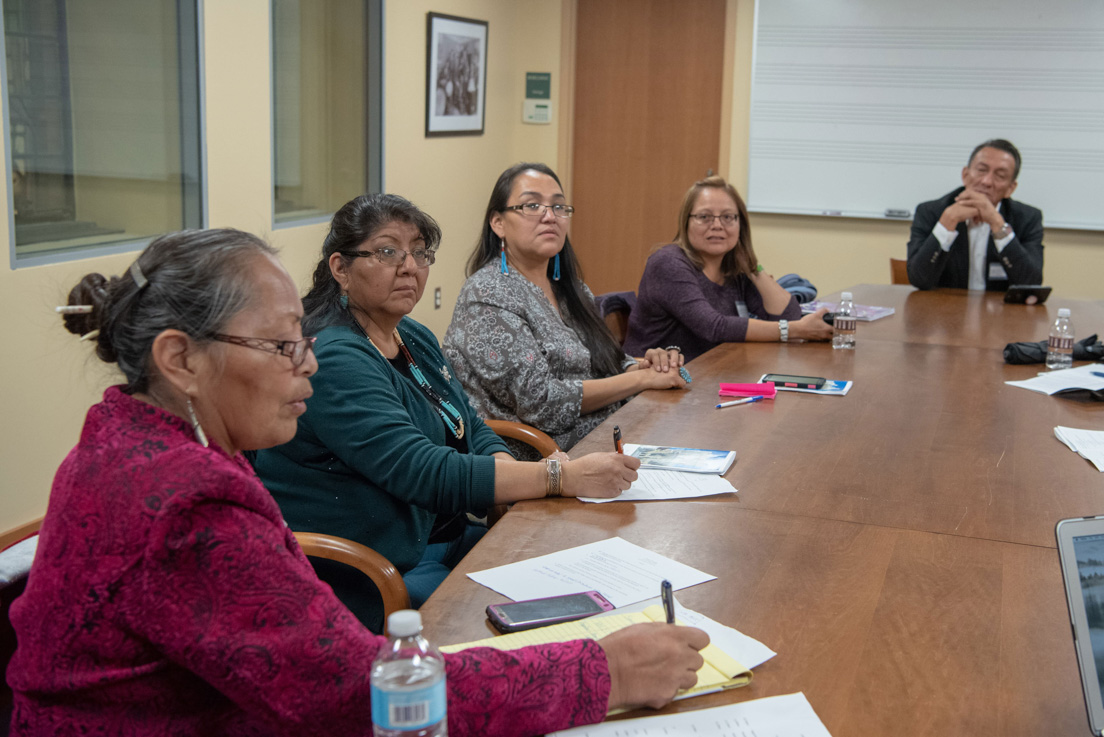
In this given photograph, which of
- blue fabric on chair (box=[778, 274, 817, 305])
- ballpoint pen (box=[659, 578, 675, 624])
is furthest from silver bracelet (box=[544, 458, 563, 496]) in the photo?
blue fabric on chair (box=[778, 274, 817, 305])

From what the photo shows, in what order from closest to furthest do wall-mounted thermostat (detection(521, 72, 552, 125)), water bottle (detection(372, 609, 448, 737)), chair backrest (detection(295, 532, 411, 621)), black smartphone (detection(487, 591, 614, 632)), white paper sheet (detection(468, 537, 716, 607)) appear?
water bottle (detection(372, 609, 448, 737))
black smartphone (detection(487, 591, 614, 632))
white paper sheet (detection(468, 537, 716, 607))
chair backrest (detection(295, 532, 411, 621))
wall-mounted thermostat (detection(521, 72, 552, 125))

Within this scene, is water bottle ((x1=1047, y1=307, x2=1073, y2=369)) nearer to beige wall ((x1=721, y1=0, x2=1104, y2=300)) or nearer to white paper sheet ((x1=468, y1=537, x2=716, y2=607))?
white paper sheet ((x1=468, y1=537, x2=716, y2=607))

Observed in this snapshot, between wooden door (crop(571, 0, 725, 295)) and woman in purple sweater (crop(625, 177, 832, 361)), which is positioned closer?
woman in purple sweater (crop(625, 177, 832, 361))

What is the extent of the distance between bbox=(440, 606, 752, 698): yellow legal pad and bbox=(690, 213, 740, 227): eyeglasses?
231 centimetres

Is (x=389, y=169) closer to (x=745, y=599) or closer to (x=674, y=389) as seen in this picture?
(x=674, y=389)

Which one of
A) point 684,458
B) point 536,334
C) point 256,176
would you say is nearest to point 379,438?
point 684,458

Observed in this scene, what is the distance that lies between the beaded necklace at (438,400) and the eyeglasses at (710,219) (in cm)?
161

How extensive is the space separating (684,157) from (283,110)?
9.14ft

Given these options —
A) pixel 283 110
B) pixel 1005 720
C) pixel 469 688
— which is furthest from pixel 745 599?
pixel 283 110

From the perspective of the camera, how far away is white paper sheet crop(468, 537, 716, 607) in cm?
142

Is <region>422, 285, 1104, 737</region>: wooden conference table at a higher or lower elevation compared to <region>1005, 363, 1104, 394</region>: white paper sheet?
lower

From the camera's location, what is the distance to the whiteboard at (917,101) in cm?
553

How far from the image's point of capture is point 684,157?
6.42 meters

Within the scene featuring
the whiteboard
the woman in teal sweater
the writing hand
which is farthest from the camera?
the whiteboard
